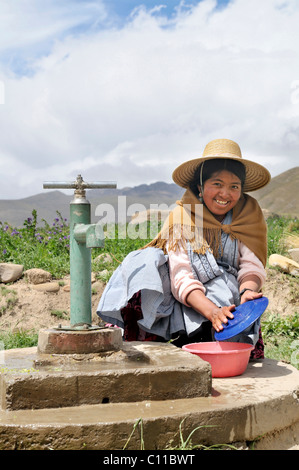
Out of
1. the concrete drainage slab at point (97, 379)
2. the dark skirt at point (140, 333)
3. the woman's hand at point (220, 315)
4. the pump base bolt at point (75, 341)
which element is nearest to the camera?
the concrete drainage slab at point (97, 379)

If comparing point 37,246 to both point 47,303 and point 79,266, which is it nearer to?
point 47,303

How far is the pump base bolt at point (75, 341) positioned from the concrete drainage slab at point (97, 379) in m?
0.03

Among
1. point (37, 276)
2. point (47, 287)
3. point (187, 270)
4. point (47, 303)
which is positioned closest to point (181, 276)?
point (187, 270)

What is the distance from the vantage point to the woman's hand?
9.06ft

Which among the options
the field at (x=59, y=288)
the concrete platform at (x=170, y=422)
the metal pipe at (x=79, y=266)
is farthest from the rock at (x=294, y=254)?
the metal pipe at (x=79, y=266)

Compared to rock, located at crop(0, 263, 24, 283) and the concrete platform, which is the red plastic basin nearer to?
the concrete platform

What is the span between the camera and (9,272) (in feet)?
19.1

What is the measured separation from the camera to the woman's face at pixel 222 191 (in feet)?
10.5

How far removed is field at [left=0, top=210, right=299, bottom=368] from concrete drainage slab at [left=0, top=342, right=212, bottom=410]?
1.64 m

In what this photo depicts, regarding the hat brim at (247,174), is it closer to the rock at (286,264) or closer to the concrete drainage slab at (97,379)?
the concrete drainage slab at (97,379)

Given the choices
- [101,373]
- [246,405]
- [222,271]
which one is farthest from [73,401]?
[222,271]

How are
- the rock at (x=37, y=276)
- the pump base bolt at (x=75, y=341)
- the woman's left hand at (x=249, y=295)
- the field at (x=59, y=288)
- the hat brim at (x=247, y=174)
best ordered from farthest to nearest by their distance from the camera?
1. the rock at (x=37, y=276)
2. the field at (x=59, y=288)
3. the hat brim at (x=247, y=174)
4. the woman's left hand at (x=249, y=295)
5. the pump base bolt at (x=75, y=341)

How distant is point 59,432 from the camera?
6.50ft
